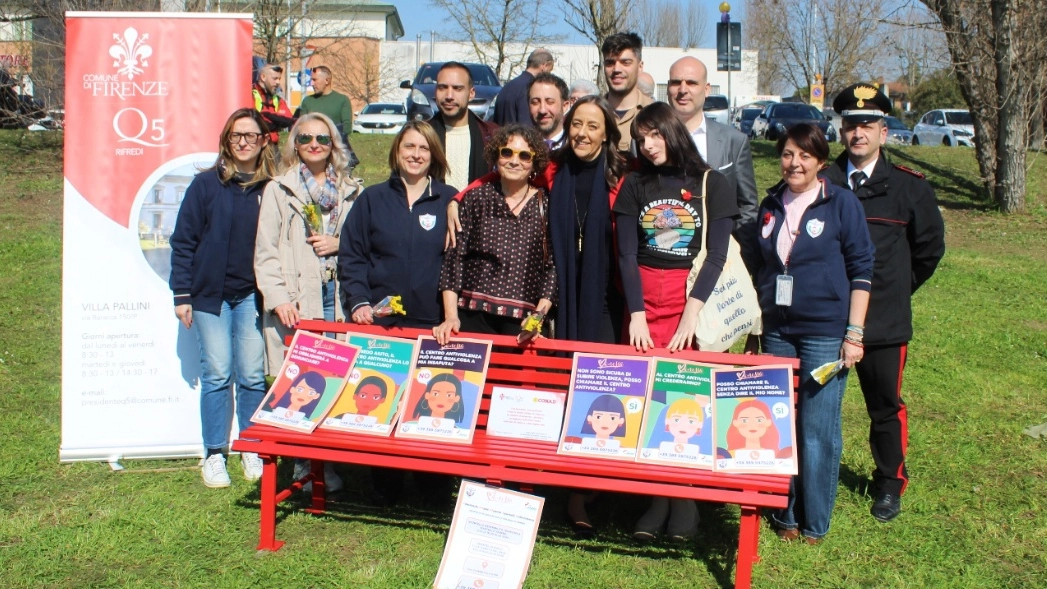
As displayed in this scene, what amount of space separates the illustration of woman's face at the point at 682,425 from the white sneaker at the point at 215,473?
8.21 feet

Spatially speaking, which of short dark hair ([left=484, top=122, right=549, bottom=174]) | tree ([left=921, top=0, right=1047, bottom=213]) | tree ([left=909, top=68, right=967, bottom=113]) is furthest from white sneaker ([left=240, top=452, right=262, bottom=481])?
tree ([left=909, top=68, right=967, bottom=113])

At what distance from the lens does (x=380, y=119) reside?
2677cm

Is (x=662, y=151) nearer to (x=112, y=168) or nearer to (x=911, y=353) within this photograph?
(x=112, y=168)

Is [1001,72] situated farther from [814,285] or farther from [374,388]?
[374,388]

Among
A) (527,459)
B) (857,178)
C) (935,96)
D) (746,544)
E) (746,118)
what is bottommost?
(746,544)

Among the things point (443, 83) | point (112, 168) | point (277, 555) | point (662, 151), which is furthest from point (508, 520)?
point (112, 168)

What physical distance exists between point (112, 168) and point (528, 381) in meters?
2.72

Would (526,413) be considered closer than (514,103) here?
Yes

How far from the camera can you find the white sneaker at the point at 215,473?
5184 millimetres

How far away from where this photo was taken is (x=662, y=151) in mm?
4238

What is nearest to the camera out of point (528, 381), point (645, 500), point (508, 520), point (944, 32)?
point (508, 520)

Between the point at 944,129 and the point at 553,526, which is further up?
the point at 944,129

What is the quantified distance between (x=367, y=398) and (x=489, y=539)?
3.18ft

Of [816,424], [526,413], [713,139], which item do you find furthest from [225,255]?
[816,424]
